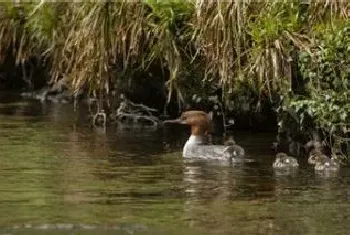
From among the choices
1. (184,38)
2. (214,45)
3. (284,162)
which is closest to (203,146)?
(214,45)

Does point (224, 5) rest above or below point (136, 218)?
above

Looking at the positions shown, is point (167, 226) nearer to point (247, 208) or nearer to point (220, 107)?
point (247, 208)

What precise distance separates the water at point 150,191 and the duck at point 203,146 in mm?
258

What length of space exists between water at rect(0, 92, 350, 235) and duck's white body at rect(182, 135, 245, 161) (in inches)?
8.4

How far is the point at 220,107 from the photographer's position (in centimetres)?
1842

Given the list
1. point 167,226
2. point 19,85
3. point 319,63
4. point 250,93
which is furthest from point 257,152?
point 19,85

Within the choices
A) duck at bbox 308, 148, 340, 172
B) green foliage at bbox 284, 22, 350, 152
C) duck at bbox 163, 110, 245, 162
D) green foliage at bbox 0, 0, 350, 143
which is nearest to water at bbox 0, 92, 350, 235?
duck at bbox 308, 148, 340, 172

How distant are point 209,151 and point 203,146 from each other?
0.62 feet

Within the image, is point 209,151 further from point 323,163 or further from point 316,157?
point 323,163

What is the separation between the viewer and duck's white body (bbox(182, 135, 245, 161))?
15312mm

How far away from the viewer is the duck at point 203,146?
50.3 feet

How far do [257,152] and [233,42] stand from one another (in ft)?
5.51

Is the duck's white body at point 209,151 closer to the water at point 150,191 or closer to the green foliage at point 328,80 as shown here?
the water at point 150,191

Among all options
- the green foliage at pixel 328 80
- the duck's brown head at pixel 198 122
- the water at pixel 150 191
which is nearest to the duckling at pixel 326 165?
the water at pixel 150 191
